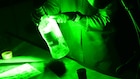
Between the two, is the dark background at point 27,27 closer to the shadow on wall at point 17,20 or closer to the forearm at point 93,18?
the shadow on wall at point 17,20

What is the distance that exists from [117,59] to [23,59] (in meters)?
0.71

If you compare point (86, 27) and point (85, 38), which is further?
point (85, 38)

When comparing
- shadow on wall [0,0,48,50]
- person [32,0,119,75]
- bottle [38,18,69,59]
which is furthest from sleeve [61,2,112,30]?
shadow on wall [0,0,48,50]

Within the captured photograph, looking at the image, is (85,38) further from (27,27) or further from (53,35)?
(27,27)

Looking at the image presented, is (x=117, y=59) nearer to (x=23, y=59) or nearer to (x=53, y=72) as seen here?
(x=53, y=72)

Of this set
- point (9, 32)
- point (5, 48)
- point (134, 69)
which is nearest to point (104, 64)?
point (134, 69)

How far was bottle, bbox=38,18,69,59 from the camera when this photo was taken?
52.2 inches

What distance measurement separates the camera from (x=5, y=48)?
214 centimetres

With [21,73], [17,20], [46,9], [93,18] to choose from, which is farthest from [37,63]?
[17,20]

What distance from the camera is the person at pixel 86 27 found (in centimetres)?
145

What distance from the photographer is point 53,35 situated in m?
1.35

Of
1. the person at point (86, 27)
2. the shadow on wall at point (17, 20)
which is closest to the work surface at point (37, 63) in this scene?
the person at point (86, 27)

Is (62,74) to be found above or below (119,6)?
below

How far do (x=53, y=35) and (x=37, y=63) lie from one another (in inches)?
16.1
